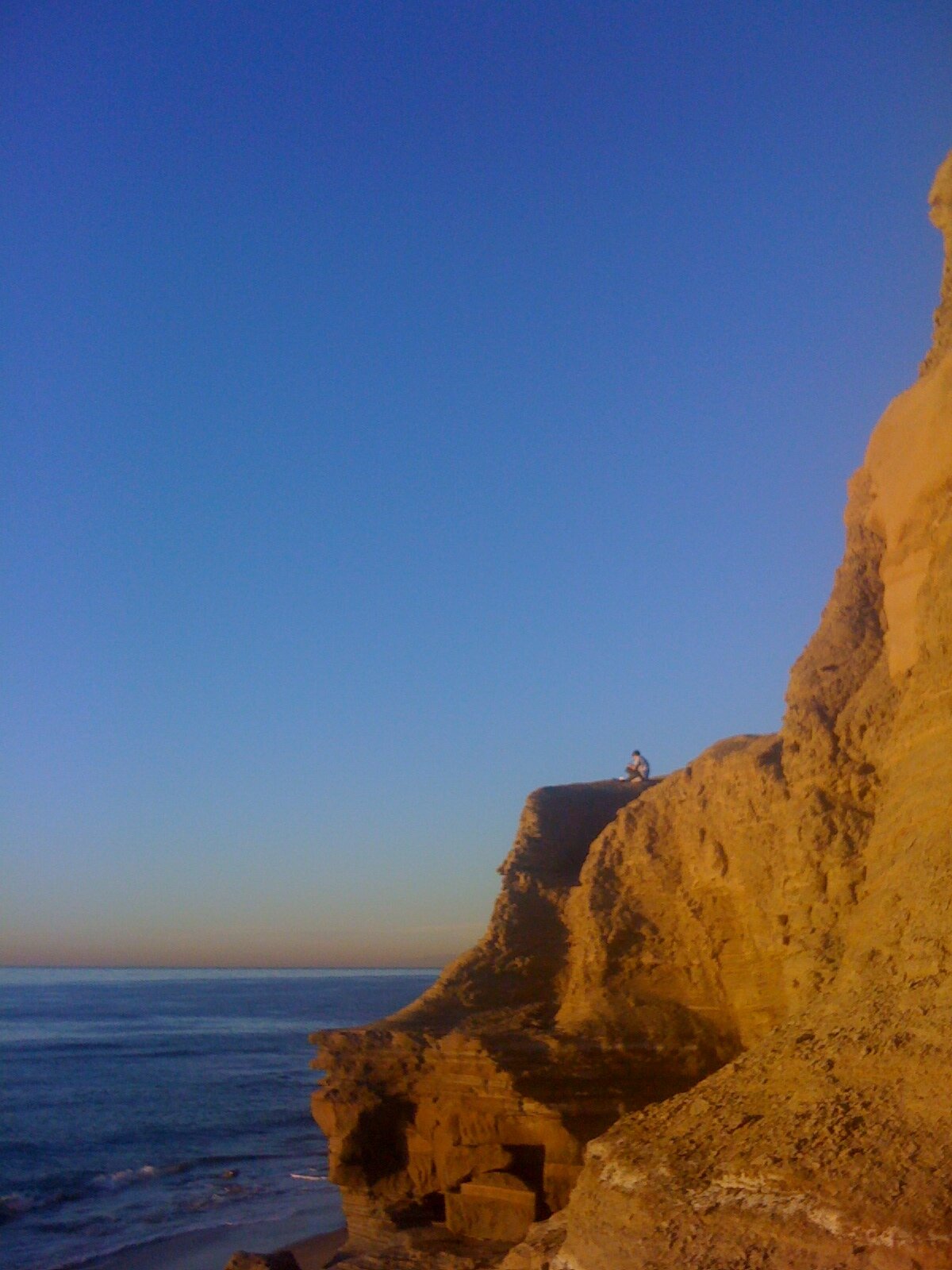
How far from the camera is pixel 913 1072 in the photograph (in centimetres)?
654

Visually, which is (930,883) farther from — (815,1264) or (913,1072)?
(815,1264)

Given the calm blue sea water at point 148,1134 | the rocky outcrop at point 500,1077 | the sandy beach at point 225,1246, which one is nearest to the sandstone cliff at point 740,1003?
the rocky outcrop at point 500,1077

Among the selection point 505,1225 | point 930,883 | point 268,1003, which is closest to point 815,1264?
point 930,883

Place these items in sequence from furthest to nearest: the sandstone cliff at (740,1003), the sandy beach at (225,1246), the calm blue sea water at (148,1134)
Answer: the calm blue sea water at (148,1134)
the sandy beach at (225,1246)
the sandstone cliff at (740,1003)

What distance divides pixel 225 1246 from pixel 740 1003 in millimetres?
11251

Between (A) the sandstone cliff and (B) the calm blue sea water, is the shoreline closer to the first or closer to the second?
(B) the calm blue sea water

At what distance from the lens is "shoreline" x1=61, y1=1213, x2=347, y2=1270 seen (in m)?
17.5

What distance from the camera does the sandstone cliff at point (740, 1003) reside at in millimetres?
6547

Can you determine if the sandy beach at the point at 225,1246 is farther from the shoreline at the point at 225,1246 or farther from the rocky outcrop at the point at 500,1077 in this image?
the rocky outcrop at the point at 500,1077

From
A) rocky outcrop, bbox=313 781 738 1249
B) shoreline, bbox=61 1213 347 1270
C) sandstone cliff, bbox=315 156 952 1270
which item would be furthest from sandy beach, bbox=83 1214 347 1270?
sandstone cliff, bbox=315 156 952 1270

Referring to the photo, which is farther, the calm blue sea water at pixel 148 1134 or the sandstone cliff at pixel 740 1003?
the calm blue sea water at pixel 148 1134

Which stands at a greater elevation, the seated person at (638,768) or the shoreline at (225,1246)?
the seated person at (638,768)

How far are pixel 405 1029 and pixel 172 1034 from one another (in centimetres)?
5465

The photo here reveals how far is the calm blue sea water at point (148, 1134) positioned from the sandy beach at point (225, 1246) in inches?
22.3
